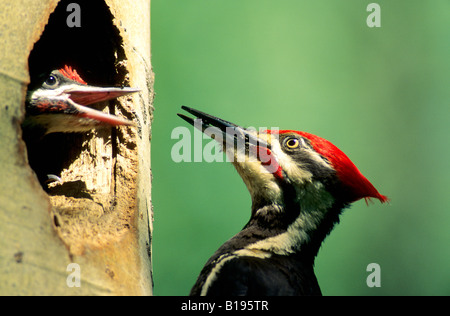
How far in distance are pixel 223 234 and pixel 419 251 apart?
2.25 m

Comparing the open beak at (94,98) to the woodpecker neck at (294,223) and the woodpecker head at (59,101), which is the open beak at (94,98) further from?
the woodpecker neck at (294,223)

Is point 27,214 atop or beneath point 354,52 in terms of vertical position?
beneath

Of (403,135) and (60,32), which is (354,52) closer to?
(403,135)

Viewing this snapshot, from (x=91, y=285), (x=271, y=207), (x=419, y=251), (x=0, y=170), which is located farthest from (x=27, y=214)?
(x=419, y=251)

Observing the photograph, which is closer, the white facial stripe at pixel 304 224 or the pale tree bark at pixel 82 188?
the pale tree bark at pixel 82 188

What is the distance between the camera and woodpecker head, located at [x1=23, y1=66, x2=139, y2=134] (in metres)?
2.66

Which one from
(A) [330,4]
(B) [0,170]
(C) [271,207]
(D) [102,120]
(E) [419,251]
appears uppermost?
(A) [330,4]

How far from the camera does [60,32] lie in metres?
3.00

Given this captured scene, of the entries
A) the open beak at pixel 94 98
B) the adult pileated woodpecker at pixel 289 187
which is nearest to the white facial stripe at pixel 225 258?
the adult pileated woodpecker at pixel 289 187

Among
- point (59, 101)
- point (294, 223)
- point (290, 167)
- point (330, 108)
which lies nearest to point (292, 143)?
point (290, 167)

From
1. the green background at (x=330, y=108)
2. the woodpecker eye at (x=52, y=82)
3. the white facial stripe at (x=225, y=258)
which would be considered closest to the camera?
the white facial stripe at (x=225, y=258)

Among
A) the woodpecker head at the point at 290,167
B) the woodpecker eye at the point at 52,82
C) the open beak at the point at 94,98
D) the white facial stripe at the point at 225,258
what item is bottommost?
the white facial stripe at the point at 225,258

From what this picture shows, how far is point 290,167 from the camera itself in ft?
9.32

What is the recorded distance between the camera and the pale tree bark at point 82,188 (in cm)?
172
